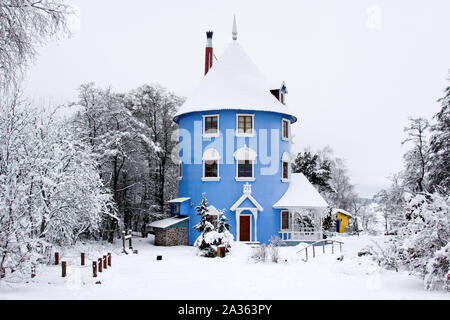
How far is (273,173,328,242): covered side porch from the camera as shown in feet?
91.1

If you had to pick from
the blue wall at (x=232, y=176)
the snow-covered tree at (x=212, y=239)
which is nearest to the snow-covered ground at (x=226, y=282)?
the snow-covered tree at (x=212, y=239)

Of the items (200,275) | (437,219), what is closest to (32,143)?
(200,275)

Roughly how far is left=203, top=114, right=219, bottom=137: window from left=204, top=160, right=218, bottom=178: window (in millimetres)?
1777

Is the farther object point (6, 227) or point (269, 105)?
point (269, 105)

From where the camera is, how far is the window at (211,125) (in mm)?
28047

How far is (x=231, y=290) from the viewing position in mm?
12164

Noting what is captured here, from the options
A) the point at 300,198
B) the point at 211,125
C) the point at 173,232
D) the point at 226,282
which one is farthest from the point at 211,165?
the point at 226,282

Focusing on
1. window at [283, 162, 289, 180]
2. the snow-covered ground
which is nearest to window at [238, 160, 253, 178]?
window at [283, 162, 289, 180]

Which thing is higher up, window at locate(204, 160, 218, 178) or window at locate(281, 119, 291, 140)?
window at locate(281, 119, 291, 140)

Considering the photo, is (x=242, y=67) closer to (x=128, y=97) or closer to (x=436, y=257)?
Result: (x=128, y=97)

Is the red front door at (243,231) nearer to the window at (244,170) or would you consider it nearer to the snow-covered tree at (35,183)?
the window at (244,170)

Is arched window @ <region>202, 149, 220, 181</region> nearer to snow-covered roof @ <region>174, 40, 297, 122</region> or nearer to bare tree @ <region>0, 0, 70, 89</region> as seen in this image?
snow-covered roof @ <region>174, 40, 297, 122</region>

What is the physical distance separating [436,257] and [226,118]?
725 inches

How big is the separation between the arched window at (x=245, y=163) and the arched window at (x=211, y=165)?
129cm
